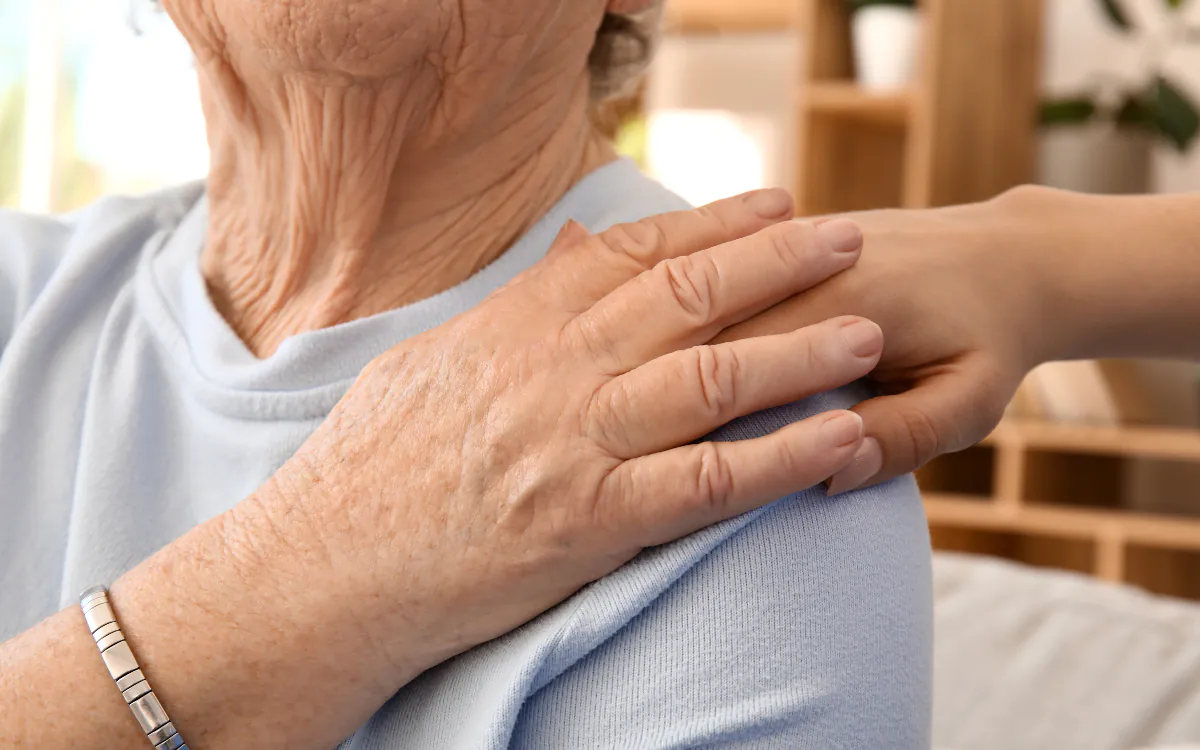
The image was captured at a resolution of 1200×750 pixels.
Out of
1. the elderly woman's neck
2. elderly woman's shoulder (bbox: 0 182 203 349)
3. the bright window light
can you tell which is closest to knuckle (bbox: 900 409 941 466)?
the elderly woman's neck

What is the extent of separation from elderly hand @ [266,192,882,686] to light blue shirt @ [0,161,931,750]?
3cm

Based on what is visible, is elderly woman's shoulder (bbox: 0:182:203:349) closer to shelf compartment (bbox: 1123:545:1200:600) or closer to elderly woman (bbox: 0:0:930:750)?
elderly woman (bbox: 0:0:930:750)

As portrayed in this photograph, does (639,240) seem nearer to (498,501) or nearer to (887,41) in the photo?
(498,501)

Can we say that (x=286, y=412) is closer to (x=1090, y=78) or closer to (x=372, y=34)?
(x=372, y=34)

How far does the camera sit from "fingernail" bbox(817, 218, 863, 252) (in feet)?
2.05

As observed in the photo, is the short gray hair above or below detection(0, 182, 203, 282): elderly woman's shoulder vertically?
above

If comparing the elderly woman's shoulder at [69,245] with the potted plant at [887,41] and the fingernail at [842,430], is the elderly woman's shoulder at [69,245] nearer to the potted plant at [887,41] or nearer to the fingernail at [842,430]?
the fingernail at [842,430]

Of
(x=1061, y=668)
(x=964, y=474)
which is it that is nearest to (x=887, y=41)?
(x=964, y=474)

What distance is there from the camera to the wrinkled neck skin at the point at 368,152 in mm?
682

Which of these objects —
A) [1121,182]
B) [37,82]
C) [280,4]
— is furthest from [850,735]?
[37,82]

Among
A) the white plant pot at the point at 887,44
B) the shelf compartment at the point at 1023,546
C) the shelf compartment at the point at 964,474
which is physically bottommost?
the shelf compartment at the point at 1023,546

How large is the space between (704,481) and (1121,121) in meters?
2.73

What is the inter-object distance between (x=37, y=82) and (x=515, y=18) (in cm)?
451

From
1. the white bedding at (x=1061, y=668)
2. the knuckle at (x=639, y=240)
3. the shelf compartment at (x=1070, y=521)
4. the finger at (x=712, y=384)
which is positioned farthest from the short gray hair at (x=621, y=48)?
the shelf compartment at (x=1070, y=521)
